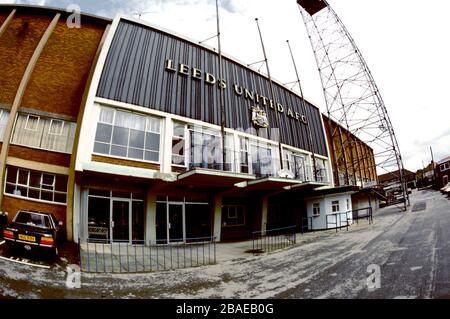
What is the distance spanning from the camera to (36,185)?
1188cm

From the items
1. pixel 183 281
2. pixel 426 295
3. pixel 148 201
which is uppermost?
pixel 148 201

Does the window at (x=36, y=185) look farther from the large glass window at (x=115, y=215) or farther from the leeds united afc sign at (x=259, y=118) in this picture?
the leeds united afc sign at (x=259, y=118)

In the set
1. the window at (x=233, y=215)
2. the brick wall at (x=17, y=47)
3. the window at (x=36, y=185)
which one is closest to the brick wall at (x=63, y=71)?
the brick wall at (x=17, y=47)

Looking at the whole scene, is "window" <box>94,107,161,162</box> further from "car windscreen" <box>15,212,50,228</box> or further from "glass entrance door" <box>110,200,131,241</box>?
"car windscreen" <box>15,212,50,228</box>

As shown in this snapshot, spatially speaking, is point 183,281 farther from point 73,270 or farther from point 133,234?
point 133,234

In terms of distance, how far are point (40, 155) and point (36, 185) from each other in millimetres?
1442

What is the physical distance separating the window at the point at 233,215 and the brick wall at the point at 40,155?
9.73 metres

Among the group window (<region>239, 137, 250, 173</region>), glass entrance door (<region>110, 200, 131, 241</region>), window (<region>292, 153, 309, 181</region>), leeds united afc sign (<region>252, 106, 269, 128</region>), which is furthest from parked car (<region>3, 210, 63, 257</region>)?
window (<region>292, 153, 309, 181</region>)

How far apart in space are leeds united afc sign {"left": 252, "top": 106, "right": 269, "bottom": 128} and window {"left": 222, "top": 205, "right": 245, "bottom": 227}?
6308 mm

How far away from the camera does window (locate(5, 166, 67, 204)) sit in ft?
38.3

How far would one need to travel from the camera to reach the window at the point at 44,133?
481 inches
